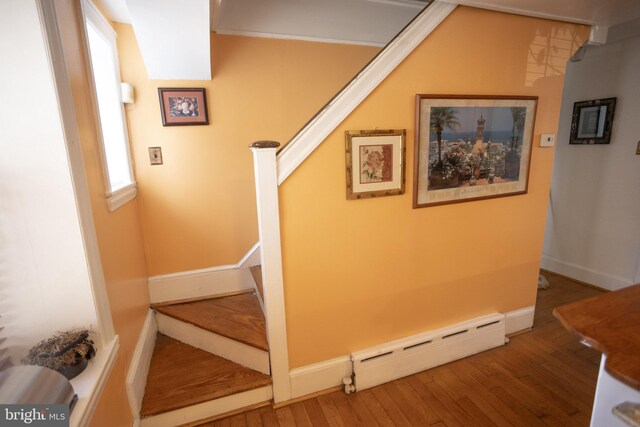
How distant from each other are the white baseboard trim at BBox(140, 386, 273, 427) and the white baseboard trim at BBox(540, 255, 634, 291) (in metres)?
3.18

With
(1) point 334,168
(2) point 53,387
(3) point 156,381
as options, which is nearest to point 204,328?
(3) point 156,381

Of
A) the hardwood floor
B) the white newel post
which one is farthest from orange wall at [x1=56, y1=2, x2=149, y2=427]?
the white newel post

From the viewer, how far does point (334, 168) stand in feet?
5.28

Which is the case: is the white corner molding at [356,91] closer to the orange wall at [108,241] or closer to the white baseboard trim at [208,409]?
the orange wall at [108,241]

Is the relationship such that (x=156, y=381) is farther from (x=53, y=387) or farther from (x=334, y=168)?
(x=334, y=168)

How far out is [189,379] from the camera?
1759 mm

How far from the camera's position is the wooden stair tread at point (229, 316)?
1851mm

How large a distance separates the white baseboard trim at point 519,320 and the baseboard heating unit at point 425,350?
142 millimetres

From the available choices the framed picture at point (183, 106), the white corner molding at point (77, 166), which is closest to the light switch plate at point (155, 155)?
the framed picture at point (183, 106)

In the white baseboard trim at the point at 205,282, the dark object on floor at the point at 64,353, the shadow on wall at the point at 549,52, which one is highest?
the shadow on wall at the point at 549,52

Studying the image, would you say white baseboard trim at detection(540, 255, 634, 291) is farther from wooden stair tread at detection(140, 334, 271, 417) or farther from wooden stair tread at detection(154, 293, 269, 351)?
wooden stair tread at detection(140, 334, 271, 417)

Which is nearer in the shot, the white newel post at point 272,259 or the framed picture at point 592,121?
the white newel post at point 272,259

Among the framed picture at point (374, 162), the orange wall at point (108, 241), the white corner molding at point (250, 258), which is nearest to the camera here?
the orange wall at point (108, 241)

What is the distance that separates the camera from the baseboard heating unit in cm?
184
